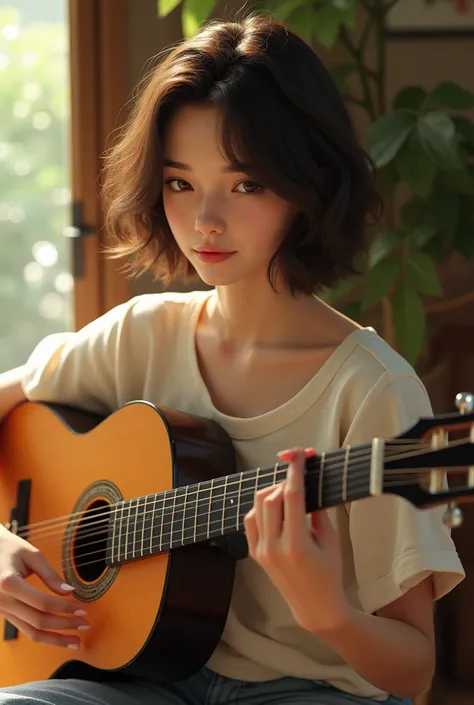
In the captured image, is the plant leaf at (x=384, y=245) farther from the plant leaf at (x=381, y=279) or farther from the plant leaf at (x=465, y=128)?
the plant leaf at (x=465, y=128)

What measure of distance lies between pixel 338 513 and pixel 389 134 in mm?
930

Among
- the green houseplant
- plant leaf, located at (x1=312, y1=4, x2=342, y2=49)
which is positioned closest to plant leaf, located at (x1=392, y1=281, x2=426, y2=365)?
the green houseplant

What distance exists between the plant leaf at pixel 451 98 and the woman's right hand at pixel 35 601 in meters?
1.15

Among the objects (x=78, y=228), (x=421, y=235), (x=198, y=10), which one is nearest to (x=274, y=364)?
(x=421, y=235)

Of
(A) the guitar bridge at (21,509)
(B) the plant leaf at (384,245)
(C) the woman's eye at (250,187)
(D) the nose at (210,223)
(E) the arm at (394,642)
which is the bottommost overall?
(A) the guitar bridge at (21,509)

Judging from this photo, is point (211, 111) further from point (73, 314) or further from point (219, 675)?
point (73, 314)

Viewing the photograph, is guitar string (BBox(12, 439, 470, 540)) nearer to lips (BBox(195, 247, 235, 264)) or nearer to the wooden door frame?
lips (BBox(195, 247, 235, 264))

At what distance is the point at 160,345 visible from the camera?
57.4 inches

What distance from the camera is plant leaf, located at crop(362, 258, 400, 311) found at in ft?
6.49

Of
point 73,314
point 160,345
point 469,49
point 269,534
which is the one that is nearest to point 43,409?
point 160,345

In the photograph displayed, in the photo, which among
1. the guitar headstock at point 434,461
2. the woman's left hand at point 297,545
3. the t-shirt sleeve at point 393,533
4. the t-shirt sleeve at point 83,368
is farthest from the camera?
the t-shirt sleeve at point 83,368

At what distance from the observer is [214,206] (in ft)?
4.05

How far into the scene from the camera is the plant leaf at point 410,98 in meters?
2.13

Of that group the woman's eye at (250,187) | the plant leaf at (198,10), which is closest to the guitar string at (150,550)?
the woman's eye at (250,187)
